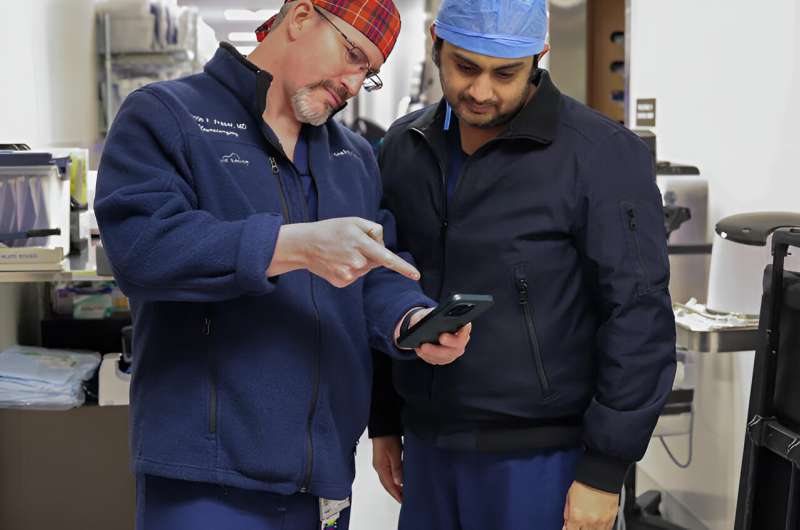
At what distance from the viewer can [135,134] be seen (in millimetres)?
1496

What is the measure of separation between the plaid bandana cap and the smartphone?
0.51 m

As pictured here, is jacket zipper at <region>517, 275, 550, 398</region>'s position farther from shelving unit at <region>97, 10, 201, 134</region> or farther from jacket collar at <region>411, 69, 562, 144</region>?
shelving unit at <region>97, 10, 201, 134</region>

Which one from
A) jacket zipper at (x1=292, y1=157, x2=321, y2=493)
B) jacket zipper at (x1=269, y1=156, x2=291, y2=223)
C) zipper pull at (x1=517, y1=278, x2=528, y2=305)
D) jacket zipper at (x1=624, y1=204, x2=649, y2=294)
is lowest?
jacket zipper at (x1=292, y1=157, x2=321, y2=493)

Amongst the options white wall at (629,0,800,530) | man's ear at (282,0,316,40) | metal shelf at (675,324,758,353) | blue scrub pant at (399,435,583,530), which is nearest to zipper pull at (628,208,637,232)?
blue scrub pant at (399,435,583,530)

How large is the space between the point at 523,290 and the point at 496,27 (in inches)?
20.1

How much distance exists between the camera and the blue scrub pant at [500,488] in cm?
189

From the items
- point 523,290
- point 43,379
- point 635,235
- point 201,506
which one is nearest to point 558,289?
point 523,290

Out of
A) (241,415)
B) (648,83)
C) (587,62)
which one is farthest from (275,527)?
(587,62)

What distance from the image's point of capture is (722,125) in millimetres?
3533

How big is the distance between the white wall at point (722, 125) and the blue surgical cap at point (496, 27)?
1.42 metres

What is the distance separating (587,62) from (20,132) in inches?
127

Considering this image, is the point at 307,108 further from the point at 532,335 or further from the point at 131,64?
the point at 131,64

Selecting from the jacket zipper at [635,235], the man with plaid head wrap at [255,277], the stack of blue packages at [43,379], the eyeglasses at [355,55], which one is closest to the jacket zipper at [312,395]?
the man with plaid head wrap at [255,277]

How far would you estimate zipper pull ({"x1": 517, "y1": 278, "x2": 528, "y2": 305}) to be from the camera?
183 centimetres
